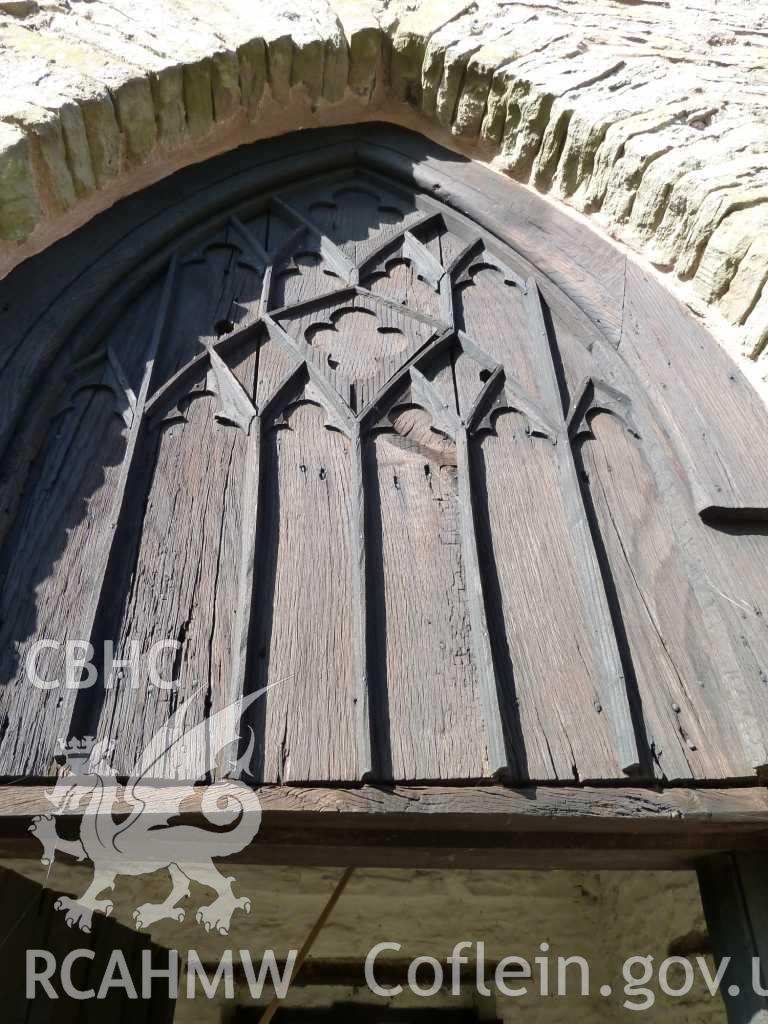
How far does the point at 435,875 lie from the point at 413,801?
4.94 ft

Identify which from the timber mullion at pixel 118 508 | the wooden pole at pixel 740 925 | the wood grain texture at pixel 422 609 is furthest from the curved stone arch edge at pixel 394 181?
the wooden pole at pixel 740 925

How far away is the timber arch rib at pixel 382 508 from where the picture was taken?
5.15 ft

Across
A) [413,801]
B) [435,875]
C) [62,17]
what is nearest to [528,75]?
[62,17]

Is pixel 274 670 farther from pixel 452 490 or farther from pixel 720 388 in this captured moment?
pixel 720 388

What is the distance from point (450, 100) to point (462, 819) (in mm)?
2464

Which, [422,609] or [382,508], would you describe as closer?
[422,609]

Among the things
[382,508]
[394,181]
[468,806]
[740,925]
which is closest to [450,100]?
[394,181]

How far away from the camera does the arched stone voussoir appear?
7.33 feet

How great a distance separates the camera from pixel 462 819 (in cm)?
143

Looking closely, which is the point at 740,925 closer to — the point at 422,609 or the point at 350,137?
the point at 422,609

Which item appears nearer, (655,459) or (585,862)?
(585,862)

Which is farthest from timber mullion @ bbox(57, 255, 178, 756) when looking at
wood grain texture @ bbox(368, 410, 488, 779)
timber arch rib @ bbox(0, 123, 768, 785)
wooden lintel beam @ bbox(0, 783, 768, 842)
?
wood grain texture @ bbox(368, 410, 488, 779)

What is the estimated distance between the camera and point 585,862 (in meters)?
1.67

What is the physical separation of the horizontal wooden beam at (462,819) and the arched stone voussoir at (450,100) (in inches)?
48.9
